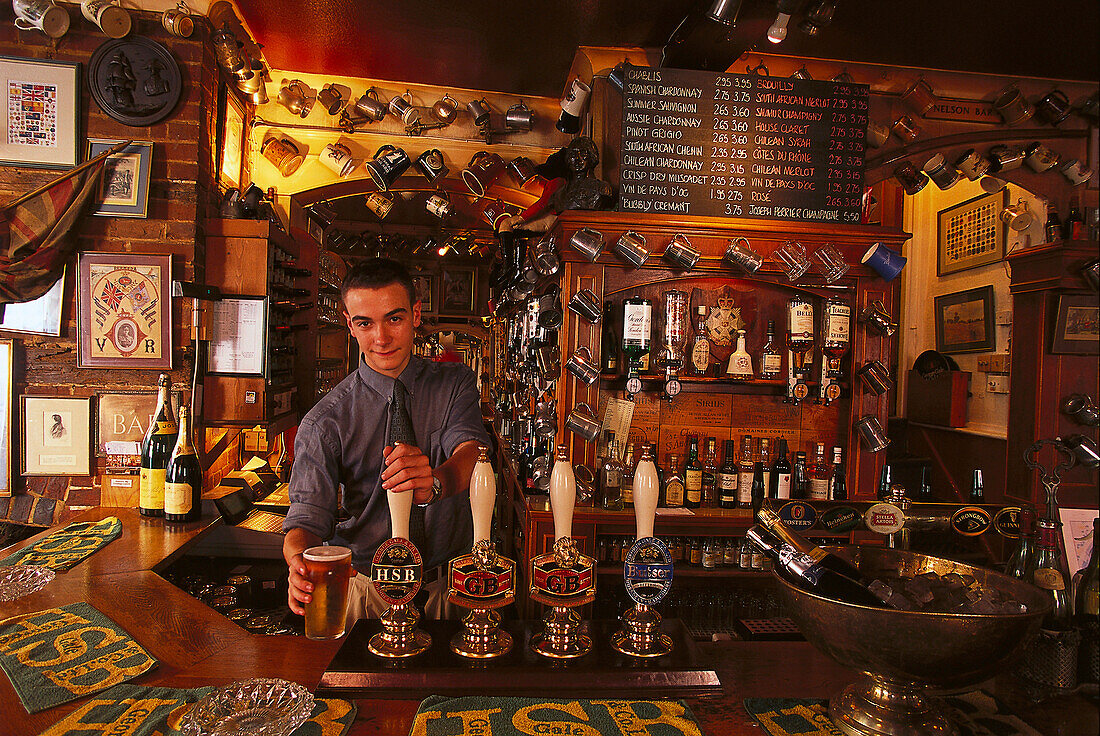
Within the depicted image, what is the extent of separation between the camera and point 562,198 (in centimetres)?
310

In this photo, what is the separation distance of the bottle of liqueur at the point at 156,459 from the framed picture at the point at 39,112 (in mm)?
1392

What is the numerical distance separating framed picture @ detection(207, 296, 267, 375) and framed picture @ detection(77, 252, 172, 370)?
23cm

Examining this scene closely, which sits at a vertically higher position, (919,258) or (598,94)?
(598,94)

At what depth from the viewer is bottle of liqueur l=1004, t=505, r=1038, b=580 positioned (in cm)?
125

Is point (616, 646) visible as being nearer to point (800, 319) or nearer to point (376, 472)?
point (376, 472)

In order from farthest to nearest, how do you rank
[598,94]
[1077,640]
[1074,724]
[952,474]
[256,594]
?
[952,474]
[598,94]
[256,594]
[1077,640]
[1074,724]

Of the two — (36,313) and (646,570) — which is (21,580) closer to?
(646,570)

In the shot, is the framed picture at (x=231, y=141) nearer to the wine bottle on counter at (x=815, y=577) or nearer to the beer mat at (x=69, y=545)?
the beer mat at (x=69, y=545)

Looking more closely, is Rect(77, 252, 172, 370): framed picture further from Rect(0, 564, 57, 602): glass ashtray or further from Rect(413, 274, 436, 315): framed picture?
Rect(413, 274, 436, 315): framed picture

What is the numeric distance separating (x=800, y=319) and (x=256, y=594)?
112 inches

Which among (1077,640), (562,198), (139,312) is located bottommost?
(1077,640)

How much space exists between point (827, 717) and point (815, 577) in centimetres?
23

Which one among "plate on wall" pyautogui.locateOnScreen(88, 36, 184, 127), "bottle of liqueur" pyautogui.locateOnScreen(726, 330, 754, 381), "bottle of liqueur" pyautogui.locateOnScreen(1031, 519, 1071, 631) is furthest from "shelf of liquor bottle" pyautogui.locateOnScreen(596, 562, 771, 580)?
"plate on wall" pyautogui.locateOnScreen(88, 36, 184, 127)

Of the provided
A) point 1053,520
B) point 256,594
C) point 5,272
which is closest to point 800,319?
point 1053,520
